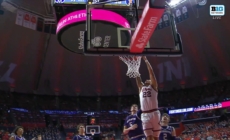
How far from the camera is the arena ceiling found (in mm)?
→ 16375

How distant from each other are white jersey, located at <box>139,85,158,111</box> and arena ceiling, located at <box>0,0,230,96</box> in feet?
30.7

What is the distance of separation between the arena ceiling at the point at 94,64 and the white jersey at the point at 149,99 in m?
9.37

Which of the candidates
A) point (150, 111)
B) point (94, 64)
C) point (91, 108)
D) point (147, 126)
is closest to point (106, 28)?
point (150, 111)

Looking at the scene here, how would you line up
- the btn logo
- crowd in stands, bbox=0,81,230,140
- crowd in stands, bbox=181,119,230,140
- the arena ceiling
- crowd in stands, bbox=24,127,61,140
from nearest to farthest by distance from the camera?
the btn logo → the arena ceiling → crowd in stands, bbox=181,119,230,140 → crowd in stands, bbox=24,127,61,140 → crowd in stands, bbox=0,81,230,140

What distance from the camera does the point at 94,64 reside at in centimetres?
1931

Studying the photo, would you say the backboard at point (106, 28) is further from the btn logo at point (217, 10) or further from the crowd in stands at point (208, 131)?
the crowd in stands at point (208, 131)

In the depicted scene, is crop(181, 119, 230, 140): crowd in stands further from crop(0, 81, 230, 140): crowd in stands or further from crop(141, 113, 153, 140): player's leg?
crop(141, 113, 153, 140): player's leg

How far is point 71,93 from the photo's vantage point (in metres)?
21.8

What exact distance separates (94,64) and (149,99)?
45.5ft

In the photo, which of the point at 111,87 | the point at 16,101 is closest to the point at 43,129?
the point at 16,101

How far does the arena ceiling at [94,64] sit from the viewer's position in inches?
645

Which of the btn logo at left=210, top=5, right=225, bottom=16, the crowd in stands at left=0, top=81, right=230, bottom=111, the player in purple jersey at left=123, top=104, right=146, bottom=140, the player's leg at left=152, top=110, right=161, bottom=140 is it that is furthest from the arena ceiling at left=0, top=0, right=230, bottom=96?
the player's leg at left=152, top=110, right=161, bottom=140

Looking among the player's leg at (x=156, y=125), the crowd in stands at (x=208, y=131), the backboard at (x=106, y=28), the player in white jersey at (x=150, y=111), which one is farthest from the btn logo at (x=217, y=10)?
the player's leg at (x=156, y=125)

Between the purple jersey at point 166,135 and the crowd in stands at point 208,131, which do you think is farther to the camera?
the crowd in stands at point 208,131
